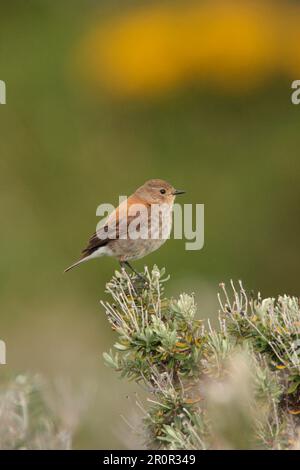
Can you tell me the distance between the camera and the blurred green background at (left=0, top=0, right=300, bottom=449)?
1252 centimetres

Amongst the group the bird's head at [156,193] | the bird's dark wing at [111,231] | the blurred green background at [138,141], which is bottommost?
the bird's dark wing at [111,231]

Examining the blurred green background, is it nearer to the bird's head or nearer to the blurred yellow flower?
the blurred yellow flower

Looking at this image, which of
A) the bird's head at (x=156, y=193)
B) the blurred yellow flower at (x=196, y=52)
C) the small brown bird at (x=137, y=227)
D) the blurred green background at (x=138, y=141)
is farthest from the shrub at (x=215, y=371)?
the blurred yellow flower at (x=196, y=52)

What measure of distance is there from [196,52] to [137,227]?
9.62 meters

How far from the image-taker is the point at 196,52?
48.8 feet

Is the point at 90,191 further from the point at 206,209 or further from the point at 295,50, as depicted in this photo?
the point at 295,50

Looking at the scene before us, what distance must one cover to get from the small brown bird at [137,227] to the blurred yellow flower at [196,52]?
361 inches

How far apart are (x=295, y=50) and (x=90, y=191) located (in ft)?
14.4

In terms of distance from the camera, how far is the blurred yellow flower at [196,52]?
14914 millimetres

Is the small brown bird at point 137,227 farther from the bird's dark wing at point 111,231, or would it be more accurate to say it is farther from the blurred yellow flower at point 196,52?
the blurred yellow flower at point 196,52

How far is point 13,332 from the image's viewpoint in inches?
425

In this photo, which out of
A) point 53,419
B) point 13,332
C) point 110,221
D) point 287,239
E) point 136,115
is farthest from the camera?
point 136,115

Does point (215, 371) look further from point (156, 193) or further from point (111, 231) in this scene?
point (156, 193)

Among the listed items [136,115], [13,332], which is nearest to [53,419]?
[13,332]
